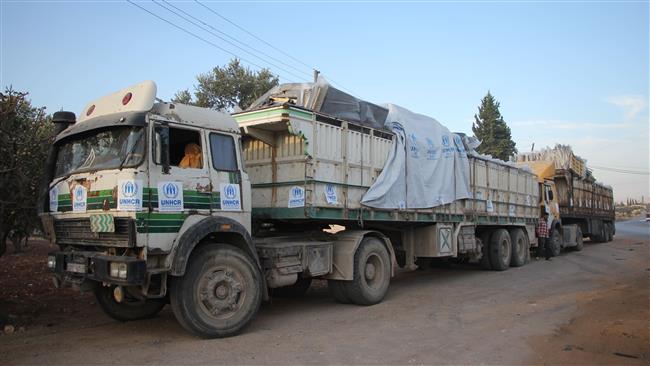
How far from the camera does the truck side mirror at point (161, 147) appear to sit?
6008mm

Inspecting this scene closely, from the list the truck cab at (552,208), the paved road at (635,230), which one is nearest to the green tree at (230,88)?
the truck cab at (552,208)

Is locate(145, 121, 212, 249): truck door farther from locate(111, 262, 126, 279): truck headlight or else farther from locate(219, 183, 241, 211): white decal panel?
locate(111, 262, 126, 279): truck headlight

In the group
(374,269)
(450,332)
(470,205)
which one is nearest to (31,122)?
(374,269)

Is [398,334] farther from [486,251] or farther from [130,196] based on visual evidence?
[486,251]

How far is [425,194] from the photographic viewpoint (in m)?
10.4

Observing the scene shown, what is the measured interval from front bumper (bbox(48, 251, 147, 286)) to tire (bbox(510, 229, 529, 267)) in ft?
40.2

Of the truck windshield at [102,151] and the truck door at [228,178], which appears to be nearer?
the truck windshield at [102,151]

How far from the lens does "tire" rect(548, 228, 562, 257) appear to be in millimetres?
18438

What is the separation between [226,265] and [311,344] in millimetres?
1461

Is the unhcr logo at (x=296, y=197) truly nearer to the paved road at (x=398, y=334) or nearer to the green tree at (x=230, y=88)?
the paved road at (x=398, y=334)

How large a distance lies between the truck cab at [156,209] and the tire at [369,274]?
7.45ft

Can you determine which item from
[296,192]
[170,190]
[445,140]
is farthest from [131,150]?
[445,140]

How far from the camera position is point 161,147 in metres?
6.06

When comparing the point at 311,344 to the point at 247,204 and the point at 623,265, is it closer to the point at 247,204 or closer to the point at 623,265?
the point at 247,204
